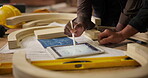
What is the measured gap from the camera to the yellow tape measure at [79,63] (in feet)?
3.42

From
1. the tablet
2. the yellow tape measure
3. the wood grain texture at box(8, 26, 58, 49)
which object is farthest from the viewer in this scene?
the wood grain texture at box(8, 26, 58, 49)

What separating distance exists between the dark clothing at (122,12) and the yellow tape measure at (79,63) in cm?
33

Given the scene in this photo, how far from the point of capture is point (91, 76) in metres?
0.82

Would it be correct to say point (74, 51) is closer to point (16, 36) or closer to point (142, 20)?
point (142, 20)

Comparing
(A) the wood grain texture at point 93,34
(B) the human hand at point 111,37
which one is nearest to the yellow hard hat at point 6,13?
(A) the wood grain texture at point 93,34

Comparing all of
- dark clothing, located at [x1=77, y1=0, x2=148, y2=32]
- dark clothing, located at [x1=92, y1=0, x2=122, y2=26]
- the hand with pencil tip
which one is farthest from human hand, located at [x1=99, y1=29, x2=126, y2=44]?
dark clothing, located at [x1=92, y1=0, x2=122, y2=26]

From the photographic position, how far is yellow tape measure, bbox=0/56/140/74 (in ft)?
3.42

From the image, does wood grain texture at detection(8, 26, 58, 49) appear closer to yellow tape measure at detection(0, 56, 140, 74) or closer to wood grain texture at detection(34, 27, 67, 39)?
wood grain texture at detection(34, 27, 67, 39)

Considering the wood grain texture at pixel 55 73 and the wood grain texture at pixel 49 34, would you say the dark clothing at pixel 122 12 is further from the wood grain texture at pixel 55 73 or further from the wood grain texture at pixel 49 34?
the wood grain texture at pixel 55 73

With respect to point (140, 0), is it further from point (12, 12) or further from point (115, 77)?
point (12, 12)

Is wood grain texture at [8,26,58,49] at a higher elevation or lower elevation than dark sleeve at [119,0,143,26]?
lower

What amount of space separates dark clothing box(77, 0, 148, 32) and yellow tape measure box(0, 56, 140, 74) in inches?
13.0

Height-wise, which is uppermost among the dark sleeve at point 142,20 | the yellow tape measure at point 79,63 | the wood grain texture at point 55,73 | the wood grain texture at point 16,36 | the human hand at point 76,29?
the dark sleeve at point 142,20

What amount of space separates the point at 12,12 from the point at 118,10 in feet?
4.05
